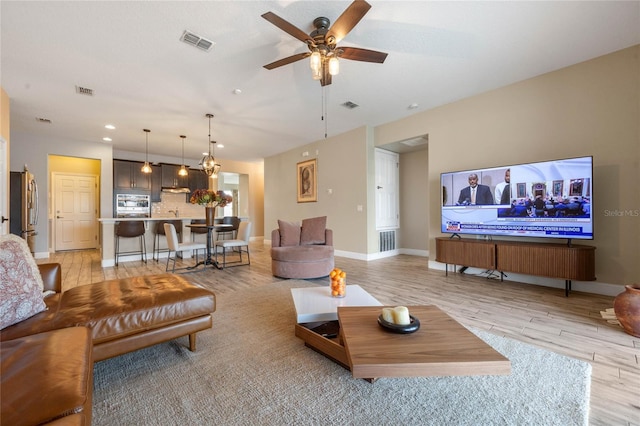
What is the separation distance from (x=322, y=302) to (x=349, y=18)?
7.59ft

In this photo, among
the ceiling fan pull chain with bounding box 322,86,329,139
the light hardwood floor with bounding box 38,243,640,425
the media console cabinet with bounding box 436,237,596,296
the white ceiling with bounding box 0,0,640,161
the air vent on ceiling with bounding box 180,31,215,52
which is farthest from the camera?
the ceiling fan pull chain with bounding box 322,86,329,139

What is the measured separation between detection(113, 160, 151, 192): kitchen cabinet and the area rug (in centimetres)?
692

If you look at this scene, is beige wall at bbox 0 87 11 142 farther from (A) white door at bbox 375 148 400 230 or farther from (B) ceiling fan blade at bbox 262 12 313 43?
(A) white door at bbox 375 148 400 230

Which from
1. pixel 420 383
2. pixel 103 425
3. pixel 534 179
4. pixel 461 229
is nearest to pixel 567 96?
pixel 534 179

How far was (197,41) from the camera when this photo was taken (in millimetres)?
2762

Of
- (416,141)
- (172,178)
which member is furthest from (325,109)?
(172,178)

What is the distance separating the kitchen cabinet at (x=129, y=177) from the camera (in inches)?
280

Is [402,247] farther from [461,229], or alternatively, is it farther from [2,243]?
[2,243]

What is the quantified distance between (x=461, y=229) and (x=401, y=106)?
7.63 ft

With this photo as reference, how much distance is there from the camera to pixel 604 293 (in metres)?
3.16

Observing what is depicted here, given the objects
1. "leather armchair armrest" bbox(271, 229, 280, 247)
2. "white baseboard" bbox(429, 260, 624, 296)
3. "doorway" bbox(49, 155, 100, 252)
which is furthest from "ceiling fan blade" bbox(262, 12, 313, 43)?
"doorway" bbox(49, 155, 100, 252)

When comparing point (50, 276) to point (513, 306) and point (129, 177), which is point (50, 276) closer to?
point (513, 306)

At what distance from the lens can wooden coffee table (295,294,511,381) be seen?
115 centimetres

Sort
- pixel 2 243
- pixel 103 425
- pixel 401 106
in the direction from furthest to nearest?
pixel 401 106, pixel 2 243, pixel 103 425
